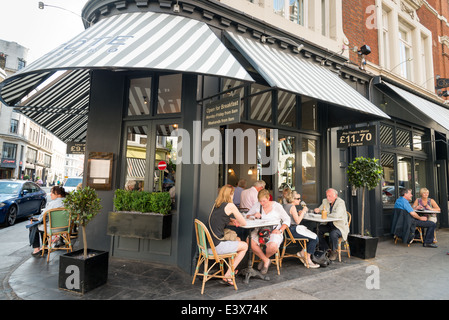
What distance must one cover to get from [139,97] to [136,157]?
1.37 metres

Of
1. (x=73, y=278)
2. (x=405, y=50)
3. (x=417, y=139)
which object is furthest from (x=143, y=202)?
(x=405, y=50)

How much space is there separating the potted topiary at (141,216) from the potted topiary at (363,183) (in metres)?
4.22

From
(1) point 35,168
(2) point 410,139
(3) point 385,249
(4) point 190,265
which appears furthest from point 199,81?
(1) point 35,168

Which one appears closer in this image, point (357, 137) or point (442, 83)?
point (357, 137)

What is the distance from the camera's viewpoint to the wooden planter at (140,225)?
15.7 ft

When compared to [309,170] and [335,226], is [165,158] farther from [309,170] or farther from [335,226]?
[335,226]

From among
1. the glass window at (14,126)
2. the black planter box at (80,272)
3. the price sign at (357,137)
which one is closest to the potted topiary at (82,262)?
the black planter box at (80,272)

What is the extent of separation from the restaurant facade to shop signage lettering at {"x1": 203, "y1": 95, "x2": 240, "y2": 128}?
21 millimetres

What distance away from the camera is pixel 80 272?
3.68 m

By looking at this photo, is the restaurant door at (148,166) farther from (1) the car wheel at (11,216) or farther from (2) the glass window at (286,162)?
(1) the car wheel at (11,216)

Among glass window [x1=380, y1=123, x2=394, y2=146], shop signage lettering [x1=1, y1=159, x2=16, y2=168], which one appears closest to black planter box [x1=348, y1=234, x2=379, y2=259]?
glass window [x1=380, y1=123, x2=394, y2=146]

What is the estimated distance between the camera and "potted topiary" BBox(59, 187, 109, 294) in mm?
3688

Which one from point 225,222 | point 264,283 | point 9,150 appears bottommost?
point 264,283

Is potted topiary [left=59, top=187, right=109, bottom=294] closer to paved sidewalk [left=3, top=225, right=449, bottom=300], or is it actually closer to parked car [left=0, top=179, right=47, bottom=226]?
paved sidewalk [left=3, top=225, right=449, bottom=300]
